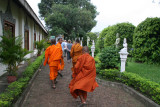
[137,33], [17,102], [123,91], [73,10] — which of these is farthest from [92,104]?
[73,10]

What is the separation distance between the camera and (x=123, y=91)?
197 inches

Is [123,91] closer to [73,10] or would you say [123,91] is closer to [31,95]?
[31,95]

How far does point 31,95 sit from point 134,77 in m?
3.17

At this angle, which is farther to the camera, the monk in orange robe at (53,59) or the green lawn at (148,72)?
the green lawn at (148,72)

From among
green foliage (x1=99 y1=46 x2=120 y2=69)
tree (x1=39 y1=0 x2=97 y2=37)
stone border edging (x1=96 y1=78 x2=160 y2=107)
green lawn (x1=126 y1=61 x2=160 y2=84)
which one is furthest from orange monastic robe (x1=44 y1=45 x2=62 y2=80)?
tree (x1=39 y1=0 x2=97 y2=37)

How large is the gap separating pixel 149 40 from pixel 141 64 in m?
1.62

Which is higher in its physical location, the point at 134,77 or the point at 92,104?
the point at 134,77

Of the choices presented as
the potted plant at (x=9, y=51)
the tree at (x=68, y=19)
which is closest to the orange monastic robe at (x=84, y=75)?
the potted plant at (x=9, y=51)

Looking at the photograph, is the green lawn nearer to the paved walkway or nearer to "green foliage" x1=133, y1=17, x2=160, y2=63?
"green foliage" x1=133, y1=17, x2=160, y2=63

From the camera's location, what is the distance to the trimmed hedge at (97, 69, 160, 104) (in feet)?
12.2

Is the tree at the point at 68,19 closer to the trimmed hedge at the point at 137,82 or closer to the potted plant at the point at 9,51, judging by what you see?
the trimmed hedge at the point at 137,82

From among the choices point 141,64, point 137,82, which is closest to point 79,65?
point 137,82

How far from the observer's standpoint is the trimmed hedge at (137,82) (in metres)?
3.71

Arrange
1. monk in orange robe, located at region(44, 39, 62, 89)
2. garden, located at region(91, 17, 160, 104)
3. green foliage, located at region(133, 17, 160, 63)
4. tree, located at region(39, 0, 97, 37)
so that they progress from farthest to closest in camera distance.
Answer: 1. tree, located at region(39, 0, 97, 37)
2. green foliage, located at region(133, 17, 160, 63)
3. monk in orange robe, located at region(44, 39, 62, 89)
4. garden, located at region(91, 17, 160, 104)
